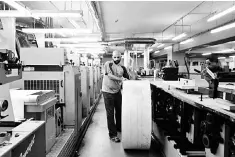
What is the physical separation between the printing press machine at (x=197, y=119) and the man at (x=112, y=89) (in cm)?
75

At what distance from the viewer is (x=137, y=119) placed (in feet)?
10.0

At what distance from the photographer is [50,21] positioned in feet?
26.0

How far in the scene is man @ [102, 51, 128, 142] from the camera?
12.9 feet

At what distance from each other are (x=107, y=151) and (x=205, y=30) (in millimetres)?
9194

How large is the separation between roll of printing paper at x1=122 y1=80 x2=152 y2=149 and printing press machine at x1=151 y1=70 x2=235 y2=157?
1.03 feet

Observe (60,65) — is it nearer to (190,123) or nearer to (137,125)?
(137,125)

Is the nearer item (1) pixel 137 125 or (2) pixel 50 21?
(1) pixel 137 125

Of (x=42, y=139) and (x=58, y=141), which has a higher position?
(x=42, y=139)

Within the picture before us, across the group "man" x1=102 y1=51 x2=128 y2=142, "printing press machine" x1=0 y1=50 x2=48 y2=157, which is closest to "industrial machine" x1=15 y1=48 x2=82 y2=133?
"man" x1=102 y1=51 x2=128 y2=142

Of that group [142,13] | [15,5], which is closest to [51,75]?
[15,5]

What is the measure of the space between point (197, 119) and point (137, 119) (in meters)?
0.93

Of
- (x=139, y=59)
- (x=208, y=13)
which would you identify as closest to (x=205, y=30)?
(x=208, y=13)

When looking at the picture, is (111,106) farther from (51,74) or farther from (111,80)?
(51,74)

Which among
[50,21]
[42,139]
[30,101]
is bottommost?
[42,139]
